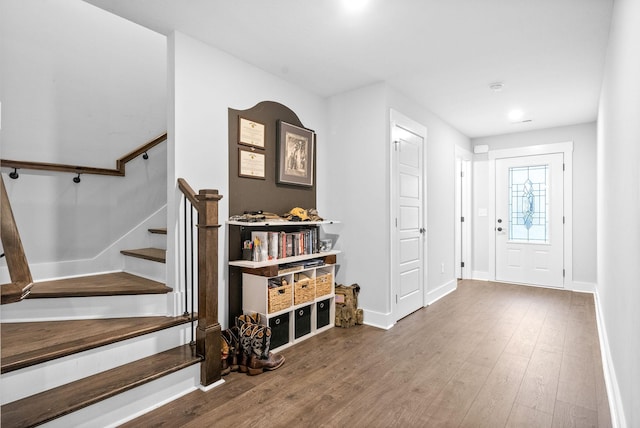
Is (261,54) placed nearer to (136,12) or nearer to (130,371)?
(136,12)

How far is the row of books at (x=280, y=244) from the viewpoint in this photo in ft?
9.27

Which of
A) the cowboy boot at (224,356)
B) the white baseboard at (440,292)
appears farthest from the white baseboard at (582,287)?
the cowboy boot at (224,356)

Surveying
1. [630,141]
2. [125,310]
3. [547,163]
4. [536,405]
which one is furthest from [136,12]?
[547,163]

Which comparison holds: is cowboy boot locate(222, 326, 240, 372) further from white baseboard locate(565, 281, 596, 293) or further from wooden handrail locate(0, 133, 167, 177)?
white baseboard locate(565, 281, 596, 293)

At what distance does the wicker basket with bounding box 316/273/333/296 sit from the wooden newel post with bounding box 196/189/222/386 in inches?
46.2

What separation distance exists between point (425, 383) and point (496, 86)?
3.09m

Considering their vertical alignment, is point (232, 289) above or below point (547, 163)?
below

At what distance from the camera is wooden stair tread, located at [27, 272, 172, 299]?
2.33 m

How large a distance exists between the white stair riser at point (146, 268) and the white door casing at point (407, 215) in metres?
2.24

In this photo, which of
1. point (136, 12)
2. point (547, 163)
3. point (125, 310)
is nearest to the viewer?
point (136, 12)

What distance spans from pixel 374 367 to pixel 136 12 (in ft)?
10.1

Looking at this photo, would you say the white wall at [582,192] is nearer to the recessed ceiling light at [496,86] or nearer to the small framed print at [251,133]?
the recessed ceiling light at [496,86]

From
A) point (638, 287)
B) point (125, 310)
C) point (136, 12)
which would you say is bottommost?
point (125, 310)

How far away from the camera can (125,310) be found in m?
2.43
